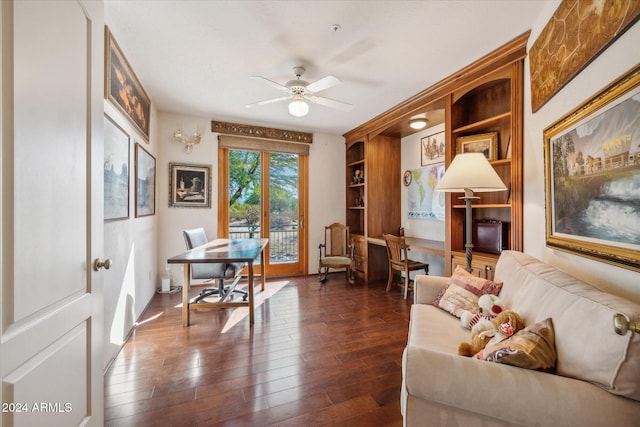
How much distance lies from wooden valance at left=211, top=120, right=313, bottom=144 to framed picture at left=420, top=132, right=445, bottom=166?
1951mm

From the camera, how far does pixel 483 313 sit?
5.59 ft

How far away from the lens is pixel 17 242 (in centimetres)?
77

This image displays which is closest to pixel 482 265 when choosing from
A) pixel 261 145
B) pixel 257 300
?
pixel 257 300

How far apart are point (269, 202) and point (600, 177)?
4078 millimetres

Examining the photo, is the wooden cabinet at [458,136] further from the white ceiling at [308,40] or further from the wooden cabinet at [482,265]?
the white ceiling at [308,40]

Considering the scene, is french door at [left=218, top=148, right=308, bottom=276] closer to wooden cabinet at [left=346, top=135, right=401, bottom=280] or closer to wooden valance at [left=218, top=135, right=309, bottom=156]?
wooden valance at [left=218, top=135, right=309, bottom=156]

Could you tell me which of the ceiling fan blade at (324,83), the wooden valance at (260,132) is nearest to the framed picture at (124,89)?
the wooden valance at (260,132)

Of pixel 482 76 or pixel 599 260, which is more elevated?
pixel 482 76

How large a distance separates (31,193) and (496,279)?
2535 millimetres

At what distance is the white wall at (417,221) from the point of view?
391 centimetres

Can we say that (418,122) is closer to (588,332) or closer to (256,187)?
(256,187)

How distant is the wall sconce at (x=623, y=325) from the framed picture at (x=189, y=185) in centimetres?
439

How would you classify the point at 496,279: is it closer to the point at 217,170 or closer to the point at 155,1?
the point at 155,1

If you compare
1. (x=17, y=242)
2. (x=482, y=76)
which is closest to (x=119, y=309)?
(x=17, y=242)
